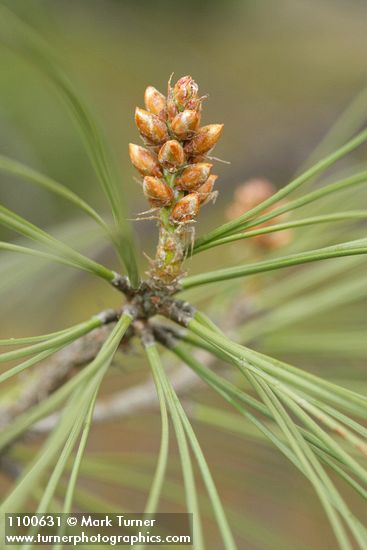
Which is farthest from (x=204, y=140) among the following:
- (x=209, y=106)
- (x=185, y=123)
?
(x=209, y=106)

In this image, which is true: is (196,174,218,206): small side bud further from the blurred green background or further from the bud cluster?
the blurred green background

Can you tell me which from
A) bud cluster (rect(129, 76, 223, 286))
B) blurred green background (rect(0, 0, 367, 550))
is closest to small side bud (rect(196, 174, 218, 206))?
bud cluster (rect(129, 76, 223, 286))

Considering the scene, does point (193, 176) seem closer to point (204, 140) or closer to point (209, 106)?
point (204, 140)

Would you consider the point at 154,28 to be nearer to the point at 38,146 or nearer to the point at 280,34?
the point at 280,34

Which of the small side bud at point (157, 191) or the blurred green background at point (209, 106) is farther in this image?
the blurred green background at point (209, 106)

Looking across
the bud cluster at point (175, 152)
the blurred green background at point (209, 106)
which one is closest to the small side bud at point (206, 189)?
the bud cluster at point (175, 152)

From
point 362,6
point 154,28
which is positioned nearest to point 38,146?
point 154,28

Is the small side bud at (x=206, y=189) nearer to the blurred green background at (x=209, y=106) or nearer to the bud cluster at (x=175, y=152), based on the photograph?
the bud cluster at (x=175, y=152)
